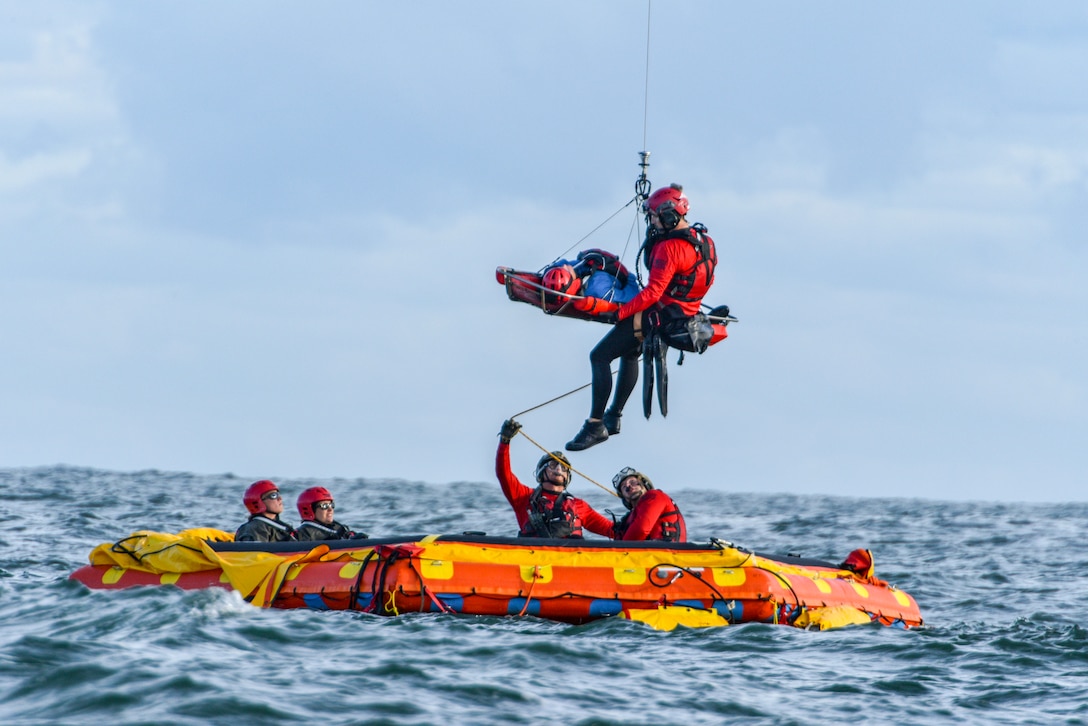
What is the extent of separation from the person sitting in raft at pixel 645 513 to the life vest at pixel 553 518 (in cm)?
49

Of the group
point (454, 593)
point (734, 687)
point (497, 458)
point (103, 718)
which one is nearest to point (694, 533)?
point (497, 458)

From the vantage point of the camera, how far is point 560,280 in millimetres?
13031

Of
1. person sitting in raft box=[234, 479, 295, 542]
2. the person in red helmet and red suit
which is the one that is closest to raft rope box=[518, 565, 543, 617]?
the person in red helmet and red suit

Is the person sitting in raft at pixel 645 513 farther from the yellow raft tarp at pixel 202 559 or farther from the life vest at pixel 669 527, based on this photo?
the yellow raft tarp at pixel 202 559

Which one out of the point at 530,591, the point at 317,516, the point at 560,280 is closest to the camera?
the point at 530,591

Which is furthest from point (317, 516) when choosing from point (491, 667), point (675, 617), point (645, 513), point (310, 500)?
point (491, 667)

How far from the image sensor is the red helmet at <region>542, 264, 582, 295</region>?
13.0 metres

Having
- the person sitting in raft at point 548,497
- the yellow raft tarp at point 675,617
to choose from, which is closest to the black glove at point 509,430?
the person sitting in raft at point 548,497

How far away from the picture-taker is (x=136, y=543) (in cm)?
1336

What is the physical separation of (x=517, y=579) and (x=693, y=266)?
3333mm

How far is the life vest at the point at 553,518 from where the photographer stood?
529 inches

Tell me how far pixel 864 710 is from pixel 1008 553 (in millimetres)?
15279

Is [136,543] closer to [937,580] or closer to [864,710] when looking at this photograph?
[864,710]

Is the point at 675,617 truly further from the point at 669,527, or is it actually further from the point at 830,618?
the point at 830,618
